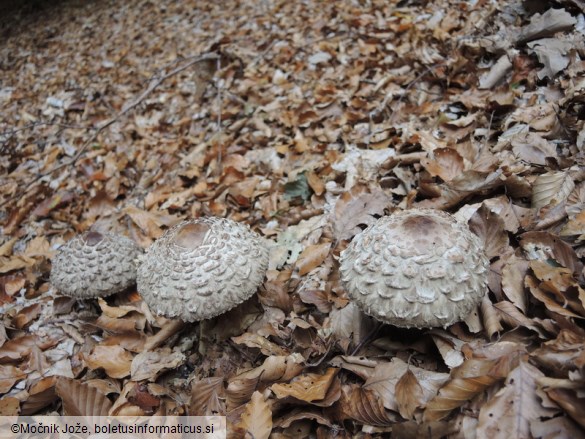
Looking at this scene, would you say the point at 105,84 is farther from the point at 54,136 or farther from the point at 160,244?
the point at 160,244

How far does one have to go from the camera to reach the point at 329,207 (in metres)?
3.59

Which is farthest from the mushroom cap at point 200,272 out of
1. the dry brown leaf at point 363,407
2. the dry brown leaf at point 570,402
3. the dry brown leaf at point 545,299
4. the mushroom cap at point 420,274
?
the dry brown leaf at point 570,402

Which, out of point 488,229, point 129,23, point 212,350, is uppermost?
point 129,23

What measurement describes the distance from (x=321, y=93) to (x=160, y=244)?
Result: 2911 millimetres

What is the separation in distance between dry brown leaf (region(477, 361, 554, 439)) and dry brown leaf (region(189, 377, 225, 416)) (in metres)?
1.44

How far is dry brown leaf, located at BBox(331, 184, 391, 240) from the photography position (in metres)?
3.20

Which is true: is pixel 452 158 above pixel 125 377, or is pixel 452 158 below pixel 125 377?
above

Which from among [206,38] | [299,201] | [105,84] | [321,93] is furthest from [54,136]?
[299,201]

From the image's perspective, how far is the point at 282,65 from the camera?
584 centimetres

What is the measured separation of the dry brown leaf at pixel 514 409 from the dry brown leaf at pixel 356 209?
1575 mm

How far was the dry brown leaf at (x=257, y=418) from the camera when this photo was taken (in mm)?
2168

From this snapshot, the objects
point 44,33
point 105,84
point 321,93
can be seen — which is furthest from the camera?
point 44,33

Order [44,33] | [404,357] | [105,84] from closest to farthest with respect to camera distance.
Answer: [404,357]
[105,84]
[44,33]

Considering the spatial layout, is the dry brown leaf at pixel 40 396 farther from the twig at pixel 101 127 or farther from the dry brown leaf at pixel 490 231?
the twig at pixel 101 127
